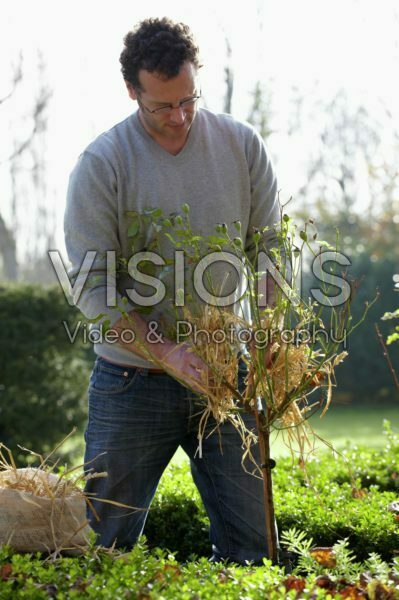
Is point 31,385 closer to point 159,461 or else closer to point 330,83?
point 159,461

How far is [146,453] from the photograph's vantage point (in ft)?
10.1

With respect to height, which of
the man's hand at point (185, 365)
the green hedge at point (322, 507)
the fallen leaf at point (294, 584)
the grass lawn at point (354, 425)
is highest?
the man's hand at point (185, 365)

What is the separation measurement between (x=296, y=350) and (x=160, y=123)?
961 mm

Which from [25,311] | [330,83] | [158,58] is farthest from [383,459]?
[330,83]

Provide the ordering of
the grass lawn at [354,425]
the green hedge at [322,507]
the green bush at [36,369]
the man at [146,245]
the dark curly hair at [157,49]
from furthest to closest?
the grass lawn at [354,425]
the green bush at [36,369]
the green hedge at [322,507]
the man at [146,245]
the dark curly hair at [157,49]

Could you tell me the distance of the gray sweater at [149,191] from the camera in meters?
2.99

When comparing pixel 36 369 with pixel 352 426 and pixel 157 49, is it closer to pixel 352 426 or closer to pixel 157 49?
pixel 157 49

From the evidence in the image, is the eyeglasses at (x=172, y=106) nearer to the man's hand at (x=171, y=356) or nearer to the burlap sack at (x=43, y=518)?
the man's hand at (x=171, y=356)

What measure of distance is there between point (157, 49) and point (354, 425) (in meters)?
11.7

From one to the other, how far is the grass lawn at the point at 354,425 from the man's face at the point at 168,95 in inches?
342

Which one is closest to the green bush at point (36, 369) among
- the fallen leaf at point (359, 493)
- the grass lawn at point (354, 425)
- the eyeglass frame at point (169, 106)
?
the grass lawn at point (354, 425)

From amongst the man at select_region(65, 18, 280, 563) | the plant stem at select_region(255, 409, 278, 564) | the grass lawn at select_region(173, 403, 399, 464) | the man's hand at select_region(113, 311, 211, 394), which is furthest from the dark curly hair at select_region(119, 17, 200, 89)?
the grass lawn at select_region(173, 403, 399, 464)

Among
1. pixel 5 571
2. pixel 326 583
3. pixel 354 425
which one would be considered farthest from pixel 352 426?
pixel 5 571

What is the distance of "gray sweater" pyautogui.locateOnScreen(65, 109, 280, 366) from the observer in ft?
9.80
